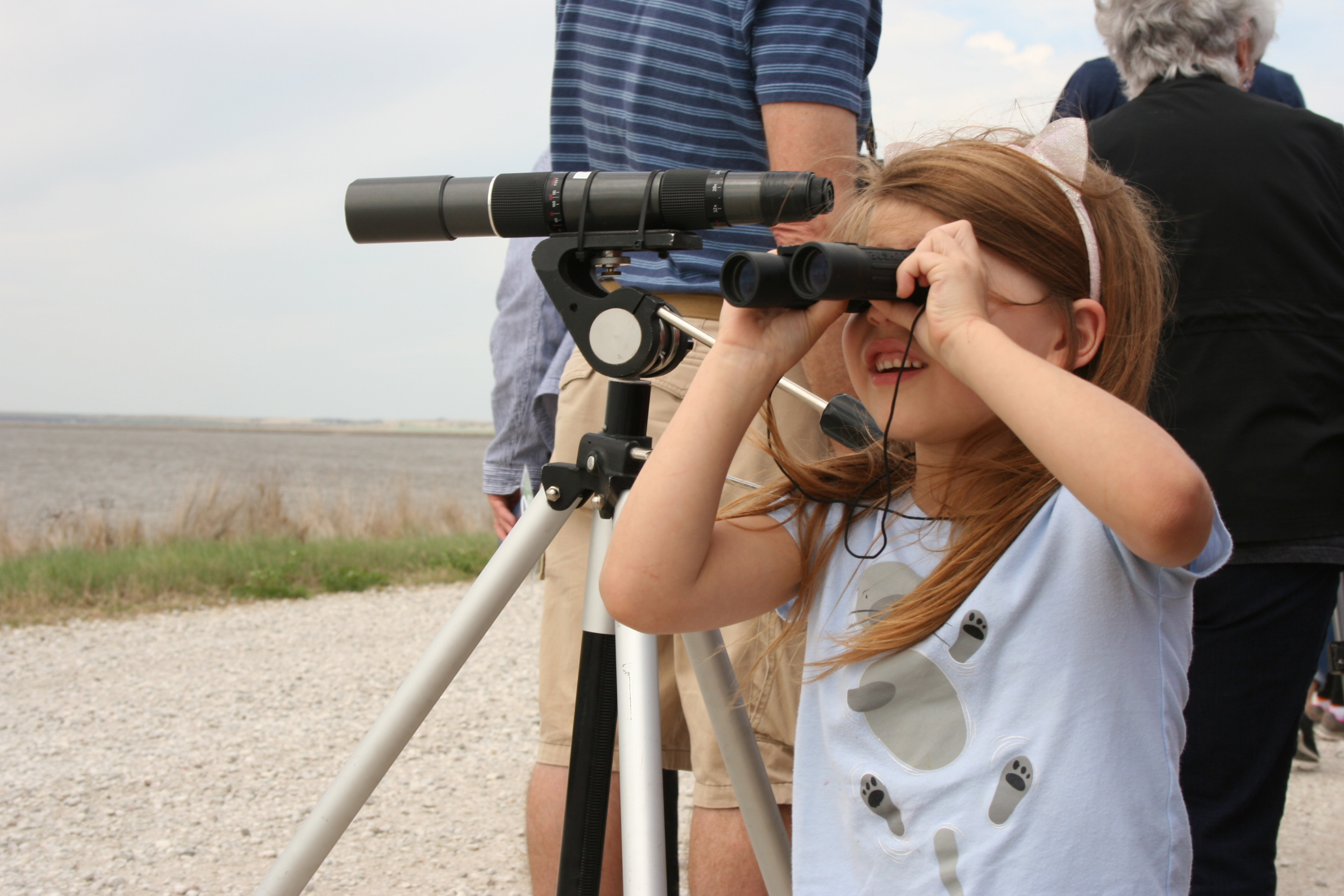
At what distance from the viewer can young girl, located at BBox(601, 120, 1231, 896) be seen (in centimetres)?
105

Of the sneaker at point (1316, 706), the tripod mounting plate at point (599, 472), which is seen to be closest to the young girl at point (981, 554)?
the tripod mounting plate at point (599, 472)

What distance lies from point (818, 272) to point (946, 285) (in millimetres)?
162

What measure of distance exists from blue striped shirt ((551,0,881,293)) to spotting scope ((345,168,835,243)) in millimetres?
391

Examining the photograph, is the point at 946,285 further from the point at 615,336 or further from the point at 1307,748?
the point at 1307,748

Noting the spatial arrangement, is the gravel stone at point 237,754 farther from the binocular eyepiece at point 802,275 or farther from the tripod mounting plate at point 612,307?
the binocular eyepiece at point 802,275

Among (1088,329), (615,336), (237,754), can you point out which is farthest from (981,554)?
(237,754)

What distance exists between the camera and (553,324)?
2707mm

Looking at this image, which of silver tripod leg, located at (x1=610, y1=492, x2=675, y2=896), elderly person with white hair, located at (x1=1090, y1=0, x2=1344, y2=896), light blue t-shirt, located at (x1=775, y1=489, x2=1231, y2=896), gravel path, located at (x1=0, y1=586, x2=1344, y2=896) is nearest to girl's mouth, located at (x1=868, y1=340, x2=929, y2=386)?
light blue t-shirt, located at (x1=775, y1=489, x2=1231, y2=896)

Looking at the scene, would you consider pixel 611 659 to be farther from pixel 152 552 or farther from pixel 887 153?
pixel 152 552

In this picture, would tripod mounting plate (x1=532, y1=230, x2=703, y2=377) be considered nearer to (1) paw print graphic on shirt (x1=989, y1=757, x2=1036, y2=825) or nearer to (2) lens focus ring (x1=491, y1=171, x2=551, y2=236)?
(2) lens focus ring (x1=491, y1=171, x2=551, y2=236)

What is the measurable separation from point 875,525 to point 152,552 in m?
7.90

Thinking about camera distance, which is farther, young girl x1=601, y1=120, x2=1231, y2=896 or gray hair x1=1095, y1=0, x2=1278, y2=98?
gray hair x1=1095, y1=0, x2=1278, y2=98

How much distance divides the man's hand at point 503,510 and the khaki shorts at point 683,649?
0.65 meters

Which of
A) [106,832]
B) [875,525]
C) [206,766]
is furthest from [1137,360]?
[206,766]
